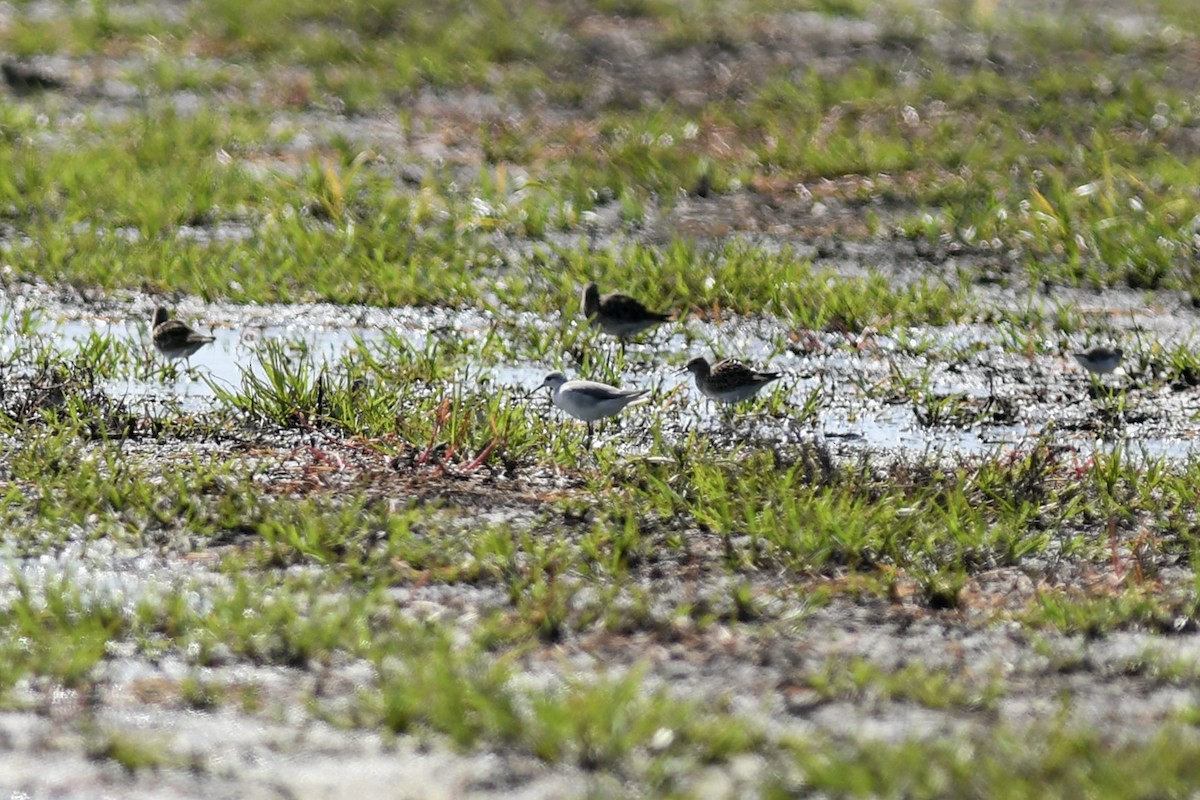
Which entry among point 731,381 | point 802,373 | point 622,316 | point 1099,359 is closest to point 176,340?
point 622,316

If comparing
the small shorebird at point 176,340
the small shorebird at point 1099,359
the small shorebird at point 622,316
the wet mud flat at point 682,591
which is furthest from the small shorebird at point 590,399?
the small shorebird at point 1099,359

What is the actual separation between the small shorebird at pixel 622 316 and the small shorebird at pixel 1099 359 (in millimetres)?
2096

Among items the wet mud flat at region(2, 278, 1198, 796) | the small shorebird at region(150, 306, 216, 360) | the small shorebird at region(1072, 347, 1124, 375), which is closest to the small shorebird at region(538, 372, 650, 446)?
the wet mud flat at region(2, 278, 1198, 796)

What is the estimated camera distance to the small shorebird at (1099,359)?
8.59 m

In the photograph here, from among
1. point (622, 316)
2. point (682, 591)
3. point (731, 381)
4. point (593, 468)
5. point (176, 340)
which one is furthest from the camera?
point (622, 316)

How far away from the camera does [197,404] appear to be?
8359mm

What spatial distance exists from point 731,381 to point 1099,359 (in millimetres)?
1971

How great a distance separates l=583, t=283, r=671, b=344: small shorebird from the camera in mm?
8828

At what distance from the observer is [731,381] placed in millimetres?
7906

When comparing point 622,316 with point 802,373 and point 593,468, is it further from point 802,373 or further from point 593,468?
point 593,468

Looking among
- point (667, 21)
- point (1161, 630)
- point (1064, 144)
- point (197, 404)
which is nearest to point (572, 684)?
point (1161, 630)

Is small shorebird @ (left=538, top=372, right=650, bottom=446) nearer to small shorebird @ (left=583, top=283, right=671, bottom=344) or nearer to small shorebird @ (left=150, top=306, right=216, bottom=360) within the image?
→ small shorebird @ (left=583, top=283, right=671, bottom=344)

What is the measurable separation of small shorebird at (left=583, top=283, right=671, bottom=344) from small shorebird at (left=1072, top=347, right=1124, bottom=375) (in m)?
2.10

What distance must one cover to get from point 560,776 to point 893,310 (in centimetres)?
551
